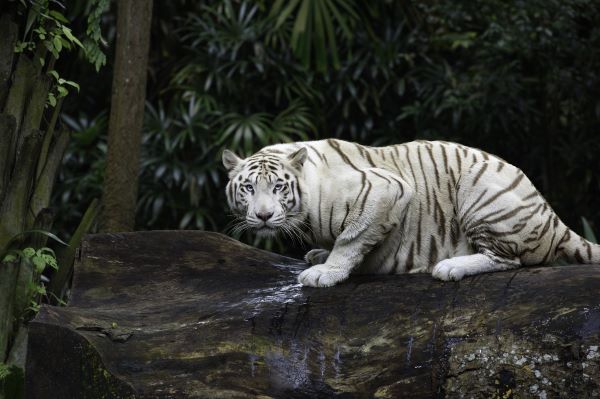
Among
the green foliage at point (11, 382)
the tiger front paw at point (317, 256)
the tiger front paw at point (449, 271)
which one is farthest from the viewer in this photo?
the tiger front paw at point (317, 256)

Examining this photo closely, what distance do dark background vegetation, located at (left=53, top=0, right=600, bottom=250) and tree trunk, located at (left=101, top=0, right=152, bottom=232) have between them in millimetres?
2227

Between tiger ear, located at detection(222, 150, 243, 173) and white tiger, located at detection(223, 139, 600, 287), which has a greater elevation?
tiger ear, located at detection(222, 150, 243, 173)

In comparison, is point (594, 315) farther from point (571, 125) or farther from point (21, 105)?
point (571, 125)

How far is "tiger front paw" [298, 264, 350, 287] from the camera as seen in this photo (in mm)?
4129

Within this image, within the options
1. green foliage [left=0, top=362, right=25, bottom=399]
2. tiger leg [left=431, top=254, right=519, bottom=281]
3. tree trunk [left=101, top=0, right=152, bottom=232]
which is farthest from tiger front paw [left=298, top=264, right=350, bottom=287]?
tree trunk [left=101, top=0, right=152, bottom=232]

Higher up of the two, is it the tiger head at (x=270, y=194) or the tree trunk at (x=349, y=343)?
the tiger head at (x=270, y=194)

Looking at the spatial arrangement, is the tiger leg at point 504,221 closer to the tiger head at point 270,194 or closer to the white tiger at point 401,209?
the white tiger at point 401,209

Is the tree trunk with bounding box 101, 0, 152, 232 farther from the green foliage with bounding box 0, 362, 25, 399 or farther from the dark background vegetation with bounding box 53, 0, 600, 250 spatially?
the dark background vegetation with bounding box 53, 0, 600, 250

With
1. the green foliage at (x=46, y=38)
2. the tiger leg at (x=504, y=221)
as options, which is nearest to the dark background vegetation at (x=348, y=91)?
the green foliage at (x=46, y=38)

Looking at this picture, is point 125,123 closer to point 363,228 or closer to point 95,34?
point 95,34

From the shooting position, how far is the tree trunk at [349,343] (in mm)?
3375

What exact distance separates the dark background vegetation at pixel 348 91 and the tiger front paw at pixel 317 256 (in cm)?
360

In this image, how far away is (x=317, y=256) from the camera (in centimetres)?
471

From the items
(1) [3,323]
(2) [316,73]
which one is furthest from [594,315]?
(2) [316,73]
